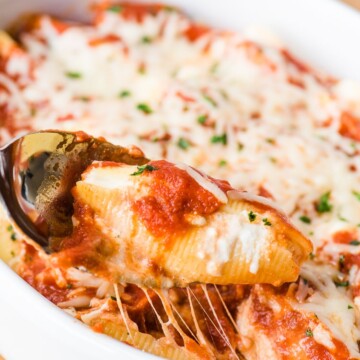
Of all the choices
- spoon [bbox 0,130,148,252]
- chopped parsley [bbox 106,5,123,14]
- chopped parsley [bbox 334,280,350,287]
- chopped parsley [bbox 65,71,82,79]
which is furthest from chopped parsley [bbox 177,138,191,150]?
chopped parsley [bbox 106,5,123,14]

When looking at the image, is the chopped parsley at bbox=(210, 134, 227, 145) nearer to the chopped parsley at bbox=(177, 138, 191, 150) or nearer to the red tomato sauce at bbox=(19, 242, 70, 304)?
the chopped parsley at bbox=(177, 138, 191, 150)

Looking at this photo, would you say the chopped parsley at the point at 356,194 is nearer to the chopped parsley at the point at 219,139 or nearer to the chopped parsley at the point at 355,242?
the chopped parsley at the point at 355,242

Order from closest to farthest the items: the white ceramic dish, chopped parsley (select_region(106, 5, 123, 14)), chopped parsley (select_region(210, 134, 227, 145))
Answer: chopped parsley (select_region(210, 134, 227, 145)) < the white ceramic dish < chopped parsley (select_region(106, 5, 123, 14))

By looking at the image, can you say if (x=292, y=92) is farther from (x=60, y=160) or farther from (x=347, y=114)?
(x=60, y=160)

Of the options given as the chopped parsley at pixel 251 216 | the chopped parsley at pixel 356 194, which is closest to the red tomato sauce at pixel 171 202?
the chopped parsley at pixel 251 216

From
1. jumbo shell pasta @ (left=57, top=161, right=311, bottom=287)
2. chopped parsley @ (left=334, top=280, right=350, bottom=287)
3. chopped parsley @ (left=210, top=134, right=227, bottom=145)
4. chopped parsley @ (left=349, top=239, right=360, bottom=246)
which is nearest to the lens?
jumbo shell pasta @ (left=57, top=161, right=311, bottom=287)

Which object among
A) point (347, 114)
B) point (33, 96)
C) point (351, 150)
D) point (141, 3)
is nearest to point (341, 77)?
point (347, 114)
